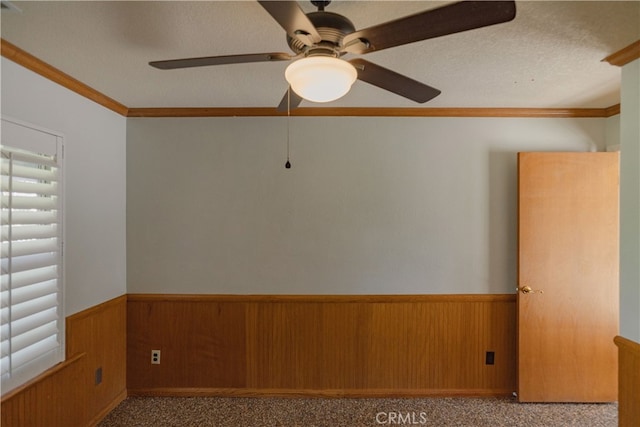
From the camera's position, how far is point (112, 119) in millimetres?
2605

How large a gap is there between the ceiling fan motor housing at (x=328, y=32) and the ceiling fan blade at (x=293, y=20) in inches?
1.1

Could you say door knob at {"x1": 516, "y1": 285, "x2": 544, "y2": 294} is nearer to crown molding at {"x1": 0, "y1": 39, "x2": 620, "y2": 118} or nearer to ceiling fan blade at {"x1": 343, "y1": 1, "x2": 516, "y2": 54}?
crown molding at {"x1": 0, "y1": 39, "x2": 620, "y2": 118}

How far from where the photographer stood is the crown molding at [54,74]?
169 cm

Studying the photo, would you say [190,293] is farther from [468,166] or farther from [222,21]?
[468,166]

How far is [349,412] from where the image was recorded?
254cm

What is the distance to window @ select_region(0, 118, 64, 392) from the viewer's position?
167 centimetres

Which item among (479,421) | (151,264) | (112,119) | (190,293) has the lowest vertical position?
(479,421)

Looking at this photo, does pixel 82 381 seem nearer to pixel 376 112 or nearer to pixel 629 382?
pixel 376 112

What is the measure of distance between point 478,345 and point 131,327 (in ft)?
9.06

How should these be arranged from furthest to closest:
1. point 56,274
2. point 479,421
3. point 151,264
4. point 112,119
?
point 151,264, point 112,119, point 479,421, point 56,274

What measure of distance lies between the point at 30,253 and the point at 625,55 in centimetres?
319

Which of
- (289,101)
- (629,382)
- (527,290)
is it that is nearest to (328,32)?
(289,101)

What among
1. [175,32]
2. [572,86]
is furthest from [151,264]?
[572,86]

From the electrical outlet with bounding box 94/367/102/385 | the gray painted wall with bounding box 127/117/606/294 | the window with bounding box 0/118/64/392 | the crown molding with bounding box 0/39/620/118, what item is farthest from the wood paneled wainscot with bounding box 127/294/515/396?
the crown molding with bounding box 0/39/620/118
